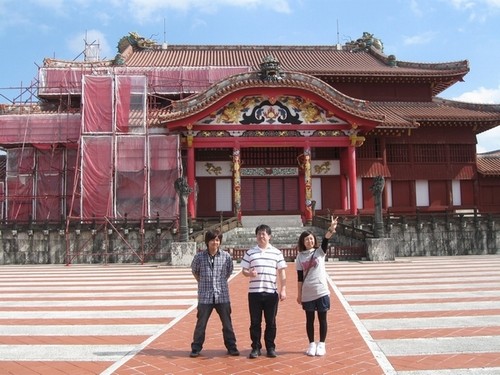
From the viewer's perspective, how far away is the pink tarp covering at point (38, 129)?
26.6 metres

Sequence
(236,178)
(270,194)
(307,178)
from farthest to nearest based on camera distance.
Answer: (270,194) < (307,178) < (236,178)

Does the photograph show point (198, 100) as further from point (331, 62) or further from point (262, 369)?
point (262, 369)

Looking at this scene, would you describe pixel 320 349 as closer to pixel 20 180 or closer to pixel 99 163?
pixel 99 163

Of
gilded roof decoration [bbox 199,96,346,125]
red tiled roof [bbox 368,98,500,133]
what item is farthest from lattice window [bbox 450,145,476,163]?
gilded roof decoration [bbox 199,96,346,125]

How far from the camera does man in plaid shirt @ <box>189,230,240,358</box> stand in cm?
621

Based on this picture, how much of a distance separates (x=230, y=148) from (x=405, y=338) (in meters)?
22.9

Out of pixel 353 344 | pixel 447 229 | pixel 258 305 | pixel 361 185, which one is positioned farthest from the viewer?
pixel 361 185

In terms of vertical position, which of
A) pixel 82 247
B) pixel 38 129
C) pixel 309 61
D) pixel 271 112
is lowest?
pixel 82 247

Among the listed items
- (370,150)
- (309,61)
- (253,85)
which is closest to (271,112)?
(253,85)

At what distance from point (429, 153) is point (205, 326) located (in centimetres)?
2668

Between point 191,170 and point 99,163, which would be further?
point 191,170

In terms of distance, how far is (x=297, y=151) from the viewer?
29234mm

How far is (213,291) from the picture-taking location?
6.31m

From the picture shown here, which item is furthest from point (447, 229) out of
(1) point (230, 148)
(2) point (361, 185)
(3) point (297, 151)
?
(1) point (230, 148)
